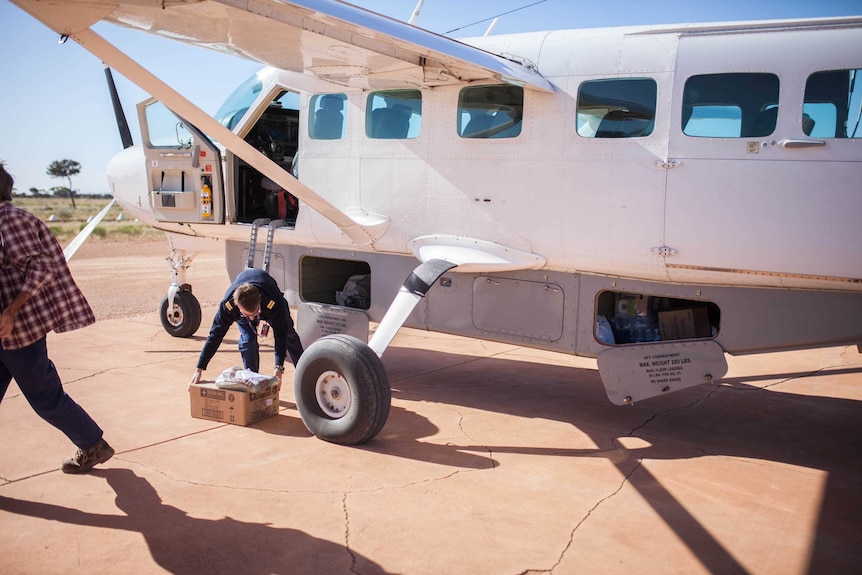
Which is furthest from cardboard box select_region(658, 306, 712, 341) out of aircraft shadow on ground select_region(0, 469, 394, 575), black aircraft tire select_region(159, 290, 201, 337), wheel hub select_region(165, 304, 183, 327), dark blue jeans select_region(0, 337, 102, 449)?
wheel hub select_region(165, 304, 183, 327)

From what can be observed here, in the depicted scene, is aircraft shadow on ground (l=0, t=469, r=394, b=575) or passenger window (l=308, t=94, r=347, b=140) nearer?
aircraft shadow on ground (l=0, t=469, r=394, b=575)

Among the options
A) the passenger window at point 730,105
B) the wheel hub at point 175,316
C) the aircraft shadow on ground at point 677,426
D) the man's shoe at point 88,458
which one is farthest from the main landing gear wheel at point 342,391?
the wheel hub at point 175,316

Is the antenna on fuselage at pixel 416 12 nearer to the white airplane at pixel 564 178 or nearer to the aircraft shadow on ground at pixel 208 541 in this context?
the white airplane at pixel 564 178

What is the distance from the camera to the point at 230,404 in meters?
6.15

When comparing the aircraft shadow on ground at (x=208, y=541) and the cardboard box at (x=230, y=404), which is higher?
the cardboard box at (x=230, y=404)

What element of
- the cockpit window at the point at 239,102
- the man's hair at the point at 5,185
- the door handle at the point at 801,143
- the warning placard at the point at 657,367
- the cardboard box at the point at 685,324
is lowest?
the warning placard at the point at 657,367

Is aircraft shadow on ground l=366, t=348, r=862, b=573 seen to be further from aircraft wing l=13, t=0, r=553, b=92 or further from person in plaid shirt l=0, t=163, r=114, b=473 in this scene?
aircraft wing l=13, t=0, r=553, b=92

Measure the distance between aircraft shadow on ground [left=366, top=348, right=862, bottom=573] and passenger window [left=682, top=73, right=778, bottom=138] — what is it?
104 inches

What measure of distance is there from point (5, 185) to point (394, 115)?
11.8 feet

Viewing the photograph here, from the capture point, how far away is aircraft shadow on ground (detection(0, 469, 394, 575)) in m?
3.84

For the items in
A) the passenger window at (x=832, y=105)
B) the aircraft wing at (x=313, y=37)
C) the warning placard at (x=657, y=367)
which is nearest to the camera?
the aircraft wing at (x=313, y=37)

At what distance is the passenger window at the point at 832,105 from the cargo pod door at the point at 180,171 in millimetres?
5919

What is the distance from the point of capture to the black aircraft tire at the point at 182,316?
9844 mm

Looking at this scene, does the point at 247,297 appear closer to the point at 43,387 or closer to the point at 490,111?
the point at 43,387
